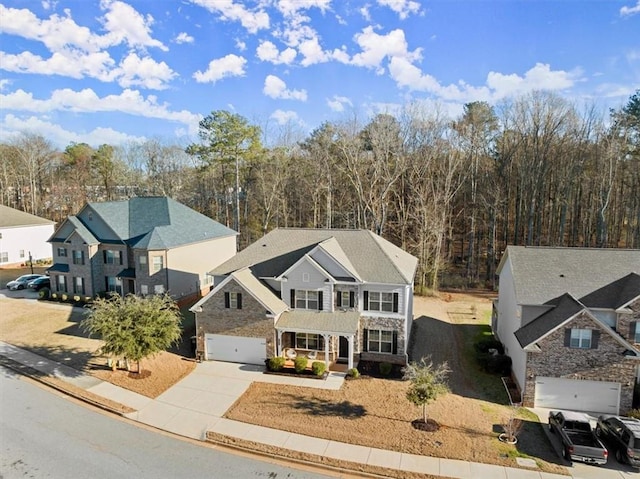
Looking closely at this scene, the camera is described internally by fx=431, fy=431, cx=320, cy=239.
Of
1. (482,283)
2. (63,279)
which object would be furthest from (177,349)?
(482,283)

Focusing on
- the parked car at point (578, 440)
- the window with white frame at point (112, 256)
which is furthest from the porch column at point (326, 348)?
the window with white frame at point (112, 256)

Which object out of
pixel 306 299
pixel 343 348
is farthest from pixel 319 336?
pixel 306 299

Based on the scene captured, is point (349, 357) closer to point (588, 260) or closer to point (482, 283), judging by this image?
point (588, 260)

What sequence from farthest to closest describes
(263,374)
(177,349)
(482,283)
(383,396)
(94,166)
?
(94,166)
(482,283)
(177,349)
(263,374)
(383,396)

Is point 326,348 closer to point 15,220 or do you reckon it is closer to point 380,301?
point 380,301

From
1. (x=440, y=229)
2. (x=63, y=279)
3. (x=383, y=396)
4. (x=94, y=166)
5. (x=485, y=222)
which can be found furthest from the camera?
(x=94, y=166)

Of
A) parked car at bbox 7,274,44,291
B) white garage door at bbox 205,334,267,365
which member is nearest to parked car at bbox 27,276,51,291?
parked car at bbox 7,274,44,291
